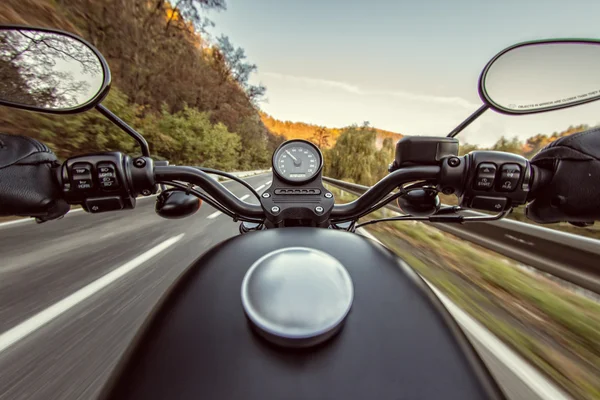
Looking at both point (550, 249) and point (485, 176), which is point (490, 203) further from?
point (550, 249)

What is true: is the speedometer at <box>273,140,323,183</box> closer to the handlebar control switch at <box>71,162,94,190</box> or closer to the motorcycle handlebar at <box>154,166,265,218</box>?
the motorcycle handlebar at <box>154,166,265,218</box>

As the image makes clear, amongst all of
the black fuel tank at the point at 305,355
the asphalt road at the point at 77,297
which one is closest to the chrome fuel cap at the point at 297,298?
the black fuel tank at the point at 305,355

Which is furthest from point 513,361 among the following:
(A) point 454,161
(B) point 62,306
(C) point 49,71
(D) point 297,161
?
(B) point 62,306

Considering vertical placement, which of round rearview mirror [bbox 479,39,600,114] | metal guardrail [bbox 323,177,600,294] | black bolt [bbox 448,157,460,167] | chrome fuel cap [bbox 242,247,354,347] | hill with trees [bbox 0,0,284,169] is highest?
hill with trees [bbox 0,0,284,169]

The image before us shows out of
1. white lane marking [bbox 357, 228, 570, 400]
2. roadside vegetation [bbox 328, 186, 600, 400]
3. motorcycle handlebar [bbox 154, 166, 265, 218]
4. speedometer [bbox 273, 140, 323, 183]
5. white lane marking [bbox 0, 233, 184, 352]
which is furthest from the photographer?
white lane marking [bbox 0, 233, 184, 352]

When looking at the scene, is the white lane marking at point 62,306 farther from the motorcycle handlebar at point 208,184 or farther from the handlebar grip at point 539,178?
the handlebar grip at point 539,178

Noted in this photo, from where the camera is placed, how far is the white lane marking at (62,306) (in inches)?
66.7

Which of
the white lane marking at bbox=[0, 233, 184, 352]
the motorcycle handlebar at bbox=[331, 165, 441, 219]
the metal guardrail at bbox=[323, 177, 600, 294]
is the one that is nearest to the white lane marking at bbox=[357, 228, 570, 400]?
the motorcycle handlebar at bbox=[331, 165, 441, 219]

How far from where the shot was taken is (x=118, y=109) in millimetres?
10250

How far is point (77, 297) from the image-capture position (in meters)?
2.15

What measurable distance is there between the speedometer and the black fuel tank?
676 mm

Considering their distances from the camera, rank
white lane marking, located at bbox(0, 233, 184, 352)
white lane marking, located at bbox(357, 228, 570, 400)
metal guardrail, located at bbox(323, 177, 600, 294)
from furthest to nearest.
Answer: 1. metal guardrail, located at bbox(323, 177, 600, 294)
2. white lane marking, located at bbox(0, 233, 184, 352)
3. white lane marking, located at bbox(357, 228, 570, 400)

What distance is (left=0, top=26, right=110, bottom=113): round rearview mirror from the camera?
0.91 meters

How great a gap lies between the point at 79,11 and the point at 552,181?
49.8 ft
